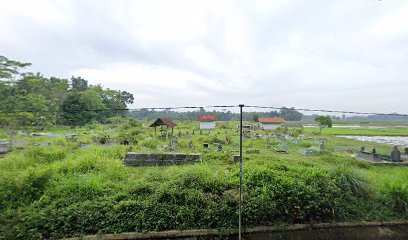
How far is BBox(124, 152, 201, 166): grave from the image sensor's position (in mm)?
7303

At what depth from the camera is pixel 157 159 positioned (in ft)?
24.6

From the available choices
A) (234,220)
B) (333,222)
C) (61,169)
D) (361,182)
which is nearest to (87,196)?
(61,169)

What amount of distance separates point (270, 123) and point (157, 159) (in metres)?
27.2

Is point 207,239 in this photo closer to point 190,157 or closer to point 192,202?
point 192,202

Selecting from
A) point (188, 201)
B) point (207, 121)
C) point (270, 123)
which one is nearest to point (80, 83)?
point (207, 121)

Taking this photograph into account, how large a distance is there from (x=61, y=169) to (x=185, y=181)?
4.15 metres

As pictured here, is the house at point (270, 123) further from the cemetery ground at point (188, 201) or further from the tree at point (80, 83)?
the tree at point (80, 83)

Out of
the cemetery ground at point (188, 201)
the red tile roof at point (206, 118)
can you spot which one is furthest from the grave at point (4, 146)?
the red tile roof at point (206, 118)

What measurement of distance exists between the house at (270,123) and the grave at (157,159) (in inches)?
1015

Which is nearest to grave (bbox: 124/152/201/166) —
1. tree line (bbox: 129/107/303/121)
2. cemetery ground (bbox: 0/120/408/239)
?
tree line (bbox: 129/107/303/121)

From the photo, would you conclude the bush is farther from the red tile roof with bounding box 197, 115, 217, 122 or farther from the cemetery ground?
the red tile roof with bounding box 197, 115, 217, 122

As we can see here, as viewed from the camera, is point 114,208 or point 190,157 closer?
point 114,208

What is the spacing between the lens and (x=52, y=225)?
9.77 feet

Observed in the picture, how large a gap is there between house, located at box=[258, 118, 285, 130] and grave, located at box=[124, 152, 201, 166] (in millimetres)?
25784
